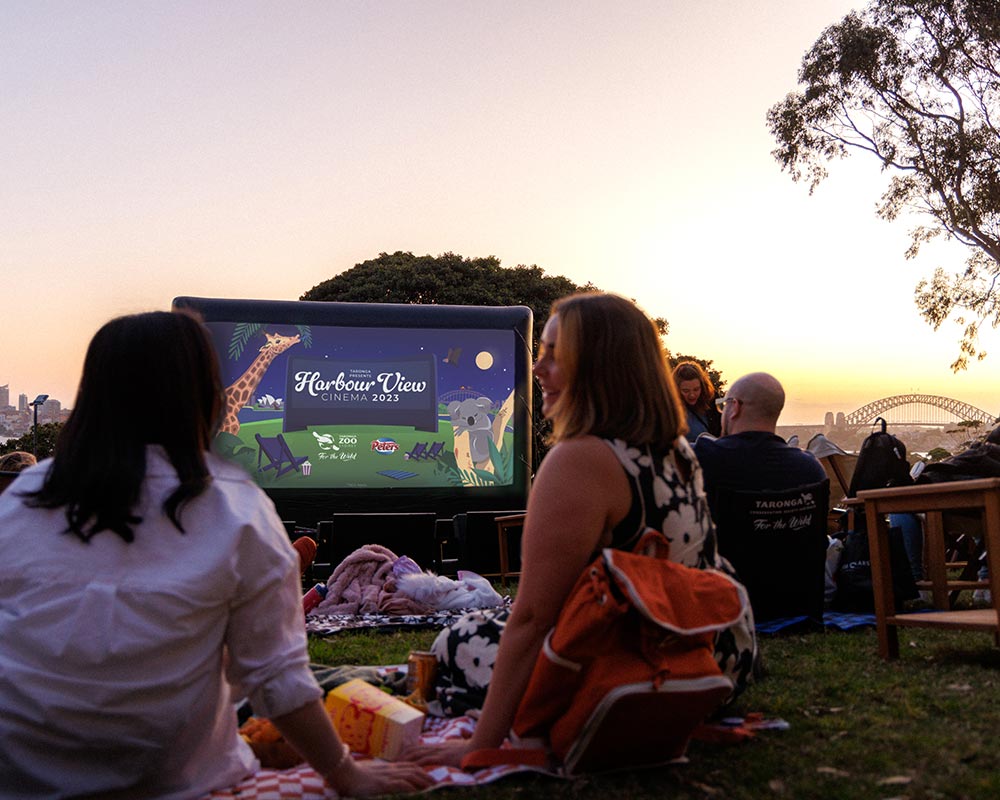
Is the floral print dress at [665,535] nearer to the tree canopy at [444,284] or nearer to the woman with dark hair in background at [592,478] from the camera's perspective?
the woman with dark hair in background at [592,478]

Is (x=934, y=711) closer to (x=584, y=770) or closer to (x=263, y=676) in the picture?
(x=584, y=770)

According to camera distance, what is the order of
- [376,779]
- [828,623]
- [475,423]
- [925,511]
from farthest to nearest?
[475,423] < [828,623] < [925,511] < [376,779]

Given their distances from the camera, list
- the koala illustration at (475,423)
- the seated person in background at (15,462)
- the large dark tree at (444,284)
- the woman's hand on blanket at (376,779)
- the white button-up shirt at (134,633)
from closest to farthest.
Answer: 1. the white button-up shirt at (134,633)
2. the woman's hand on blanket at (376,779)
3. the seated person in background at (15,462)
4. the koala illustration at (475,423)
5. the large dark tree at (444,284)

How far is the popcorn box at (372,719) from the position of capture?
2557 mm

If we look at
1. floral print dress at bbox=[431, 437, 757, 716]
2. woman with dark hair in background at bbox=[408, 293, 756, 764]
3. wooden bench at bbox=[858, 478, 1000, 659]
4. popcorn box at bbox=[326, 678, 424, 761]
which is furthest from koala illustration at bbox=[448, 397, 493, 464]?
woman with dark hair in background at bbox=[408, 293, 756, 764]

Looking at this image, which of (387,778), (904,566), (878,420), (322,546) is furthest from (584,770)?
(322,546)

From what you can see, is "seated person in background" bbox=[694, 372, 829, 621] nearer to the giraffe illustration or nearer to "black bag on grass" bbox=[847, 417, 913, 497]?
"black bag on grass" bbox=[847, 417, 913, 497]

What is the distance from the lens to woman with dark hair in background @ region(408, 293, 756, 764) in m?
2.33

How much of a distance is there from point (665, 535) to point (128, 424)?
1246mm

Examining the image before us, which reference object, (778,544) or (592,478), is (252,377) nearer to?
(778,544)

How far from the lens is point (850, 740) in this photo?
286 centimetres

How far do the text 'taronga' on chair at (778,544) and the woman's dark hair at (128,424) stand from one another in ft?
11.2

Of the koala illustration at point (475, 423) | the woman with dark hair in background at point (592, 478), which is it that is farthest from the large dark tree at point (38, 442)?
the woman with dark hair in background at point (592, 478)

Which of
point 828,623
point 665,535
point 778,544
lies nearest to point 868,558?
point 828,623
